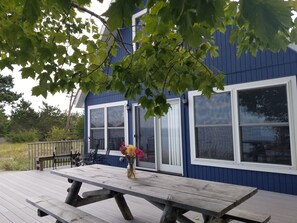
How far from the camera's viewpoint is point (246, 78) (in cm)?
524

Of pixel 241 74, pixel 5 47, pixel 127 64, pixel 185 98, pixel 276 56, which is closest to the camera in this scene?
pixel 5 47

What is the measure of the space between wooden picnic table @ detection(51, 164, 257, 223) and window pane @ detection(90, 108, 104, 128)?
5.11 metres

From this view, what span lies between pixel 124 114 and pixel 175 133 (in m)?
2.05

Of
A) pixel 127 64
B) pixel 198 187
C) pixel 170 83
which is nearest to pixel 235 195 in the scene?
pixel 198 187

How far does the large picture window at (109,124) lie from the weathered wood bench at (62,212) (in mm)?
4723

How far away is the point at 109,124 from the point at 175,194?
632cm

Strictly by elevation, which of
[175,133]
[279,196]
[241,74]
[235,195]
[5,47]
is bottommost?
[279,196]

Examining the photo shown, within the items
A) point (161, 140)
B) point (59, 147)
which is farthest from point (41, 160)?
point (161, 140)

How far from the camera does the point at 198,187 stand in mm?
2758

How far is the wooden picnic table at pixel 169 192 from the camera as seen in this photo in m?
2.20

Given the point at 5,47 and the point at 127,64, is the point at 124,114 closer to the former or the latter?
the point at 127,64

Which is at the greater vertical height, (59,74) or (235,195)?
(59,74)

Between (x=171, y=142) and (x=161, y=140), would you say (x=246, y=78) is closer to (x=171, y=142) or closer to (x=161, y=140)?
(x=171, y=142)

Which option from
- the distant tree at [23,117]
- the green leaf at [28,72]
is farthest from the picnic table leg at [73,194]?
the distant tree at [23,117]
